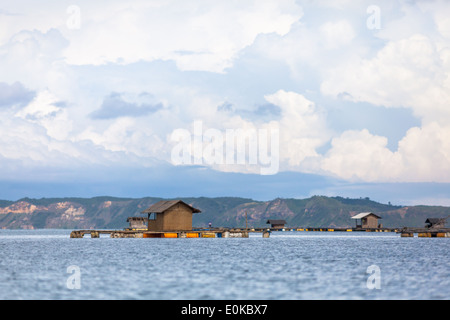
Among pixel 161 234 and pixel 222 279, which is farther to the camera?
pixel 161 234

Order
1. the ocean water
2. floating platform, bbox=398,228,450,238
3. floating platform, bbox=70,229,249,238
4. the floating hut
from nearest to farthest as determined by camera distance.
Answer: the ocean water < the floating hut < floating platform, bbox=70,229,249,238 < floating platform, bbox=398,228,450,238

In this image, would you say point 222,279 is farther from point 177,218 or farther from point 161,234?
point 161,234

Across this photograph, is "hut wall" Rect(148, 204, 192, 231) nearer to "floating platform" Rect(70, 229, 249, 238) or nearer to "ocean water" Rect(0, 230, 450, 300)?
"floating platform" Rect(70, 229, 249, 238)

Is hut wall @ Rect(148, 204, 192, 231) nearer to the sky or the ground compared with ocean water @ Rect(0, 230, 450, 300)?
nearer to the sky

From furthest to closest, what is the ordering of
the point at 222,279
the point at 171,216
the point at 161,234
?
the point at 161,234
the point at 171,216
the point at 222,279

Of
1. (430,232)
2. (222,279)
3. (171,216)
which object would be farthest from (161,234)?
(222,279)

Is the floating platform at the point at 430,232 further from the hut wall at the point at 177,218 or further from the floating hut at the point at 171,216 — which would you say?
the floating hut at the point at 171,216

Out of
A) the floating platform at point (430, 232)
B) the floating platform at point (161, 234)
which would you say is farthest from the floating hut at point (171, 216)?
the floating platform at point (430, 232)

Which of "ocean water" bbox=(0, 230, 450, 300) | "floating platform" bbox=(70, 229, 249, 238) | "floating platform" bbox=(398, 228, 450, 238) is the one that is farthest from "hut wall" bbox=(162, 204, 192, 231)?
"floating platform" bbox=(398, 228, 450, 238)

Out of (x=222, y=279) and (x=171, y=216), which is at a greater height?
(x=171, y=216)
